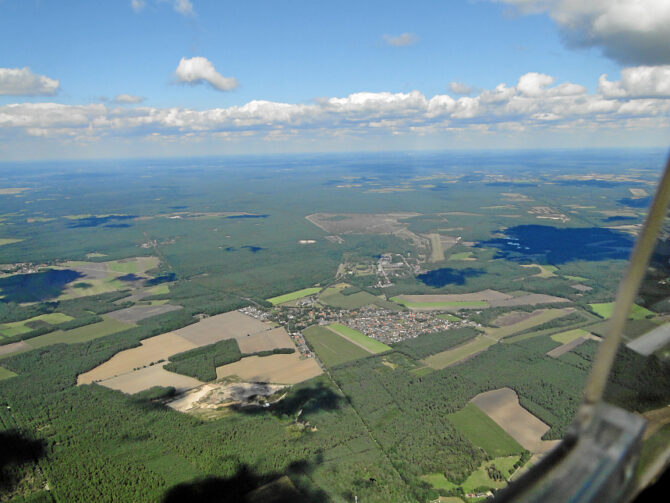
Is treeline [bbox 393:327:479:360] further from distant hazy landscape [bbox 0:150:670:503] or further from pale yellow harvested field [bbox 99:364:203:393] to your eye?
pale yellow harvested field [bbox 99:364:203:393]

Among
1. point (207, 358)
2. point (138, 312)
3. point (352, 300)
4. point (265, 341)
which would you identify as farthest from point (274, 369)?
point (138, 312)

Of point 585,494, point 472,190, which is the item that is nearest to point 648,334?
point 585,494

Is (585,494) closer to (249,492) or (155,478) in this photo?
(249,492)

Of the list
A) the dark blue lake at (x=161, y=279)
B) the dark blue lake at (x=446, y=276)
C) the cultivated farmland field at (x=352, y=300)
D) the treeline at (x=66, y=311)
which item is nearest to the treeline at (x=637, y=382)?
the cultivated farmland field at (x=352, y=300)

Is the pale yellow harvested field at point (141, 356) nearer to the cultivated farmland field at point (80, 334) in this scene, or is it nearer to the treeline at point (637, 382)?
the cultivated farmland field at point (80, 334)

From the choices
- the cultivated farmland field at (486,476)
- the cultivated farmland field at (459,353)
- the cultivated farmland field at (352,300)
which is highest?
the cultivated farmland field at (486,476)

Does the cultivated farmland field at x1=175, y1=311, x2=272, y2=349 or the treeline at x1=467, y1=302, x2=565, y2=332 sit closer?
the cultivated farmland field at x1=175, y1=311, x2=272, y2=349

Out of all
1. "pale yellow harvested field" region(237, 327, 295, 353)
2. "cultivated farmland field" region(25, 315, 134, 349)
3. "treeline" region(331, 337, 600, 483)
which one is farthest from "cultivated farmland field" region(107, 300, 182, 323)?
"treeline" region(331, 337, 600, 483)
